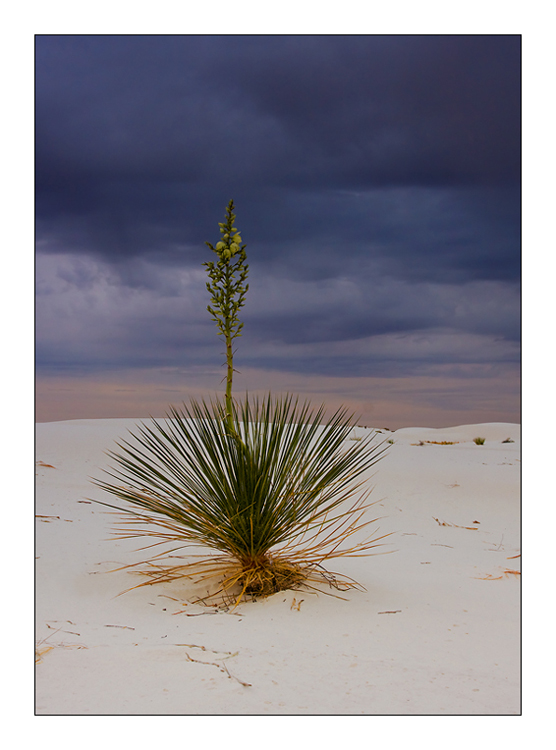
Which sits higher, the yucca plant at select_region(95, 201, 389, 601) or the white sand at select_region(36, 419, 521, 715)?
the yucca plant at select_region(95, 201, 389, 601)

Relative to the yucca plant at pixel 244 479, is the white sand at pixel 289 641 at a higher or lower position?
lower

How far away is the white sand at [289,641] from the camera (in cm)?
221

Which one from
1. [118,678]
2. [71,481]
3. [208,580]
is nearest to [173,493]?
[208,580]

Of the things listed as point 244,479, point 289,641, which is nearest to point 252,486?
point 244,479

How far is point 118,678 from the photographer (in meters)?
2.34

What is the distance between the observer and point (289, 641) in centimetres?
276

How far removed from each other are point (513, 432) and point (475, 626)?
14.7 meters

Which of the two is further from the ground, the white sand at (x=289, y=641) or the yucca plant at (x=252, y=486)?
the yucca plant at (x=252, y=486)

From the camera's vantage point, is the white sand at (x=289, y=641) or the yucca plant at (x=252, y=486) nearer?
the white sand at (x=289, y=641)

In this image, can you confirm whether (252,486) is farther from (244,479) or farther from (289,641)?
(289,641)

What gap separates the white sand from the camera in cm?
221

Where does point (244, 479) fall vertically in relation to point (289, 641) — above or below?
above

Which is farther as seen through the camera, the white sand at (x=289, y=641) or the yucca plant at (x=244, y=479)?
the yucca plant at (x=244, y=479)

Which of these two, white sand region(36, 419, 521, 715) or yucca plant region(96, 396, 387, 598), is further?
yucca plant region(96, 396, 387, 598)
